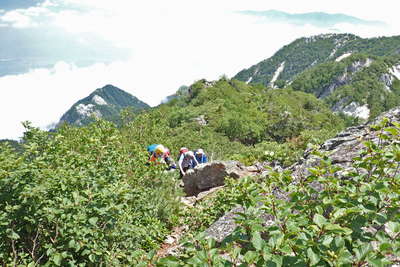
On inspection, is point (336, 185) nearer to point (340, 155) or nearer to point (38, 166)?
point (38, 166)

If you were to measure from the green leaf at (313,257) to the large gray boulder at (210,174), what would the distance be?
33.1 ft

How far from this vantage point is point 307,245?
7.24 ft

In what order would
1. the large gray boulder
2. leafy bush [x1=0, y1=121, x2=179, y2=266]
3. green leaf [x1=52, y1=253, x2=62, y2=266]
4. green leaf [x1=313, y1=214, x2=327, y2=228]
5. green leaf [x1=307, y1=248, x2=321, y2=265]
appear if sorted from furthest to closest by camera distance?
the large gray boulder < leafy bush [x1=0, y1=121, x2=179, y2=266] < green leaf [x1=52, y1=253, x2=62, y2=266] < green leaf [x1=313, y1=214, x2=327, y2=228] < green leaf [x1=307, y1=248, x2=321, y2=265]

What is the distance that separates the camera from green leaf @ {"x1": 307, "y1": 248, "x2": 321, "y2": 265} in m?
2.06

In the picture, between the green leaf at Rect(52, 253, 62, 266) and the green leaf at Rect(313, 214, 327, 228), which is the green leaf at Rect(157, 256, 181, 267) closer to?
the green leaf at Rect(313, 214, 327, 228)

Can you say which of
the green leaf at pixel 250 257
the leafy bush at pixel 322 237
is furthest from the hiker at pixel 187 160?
the green leaf at pixel 250 257

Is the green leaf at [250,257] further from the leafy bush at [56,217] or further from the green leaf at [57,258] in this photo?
the green leaf at [57,258]

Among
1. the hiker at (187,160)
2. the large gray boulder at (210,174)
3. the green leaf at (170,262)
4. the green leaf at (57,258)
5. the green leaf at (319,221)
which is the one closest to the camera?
the green leaf at (170,262)

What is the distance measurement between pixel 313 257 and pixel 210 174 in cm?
A: 1067

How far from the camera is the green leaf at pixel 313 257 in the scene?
206 cm

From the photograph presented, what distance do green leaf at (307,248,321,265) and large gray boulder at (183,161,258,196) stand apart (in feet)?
33.1

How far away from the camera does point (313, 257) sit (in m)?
2.07

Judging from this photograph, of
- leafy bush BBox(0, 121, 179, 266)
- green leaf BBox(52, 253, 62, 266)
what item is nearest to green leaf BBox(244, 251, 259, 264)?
leafy bush BBox(0, 121, 179, 266)

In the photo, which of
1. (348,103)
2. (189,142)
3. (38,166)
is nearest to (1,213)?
(38,166)
